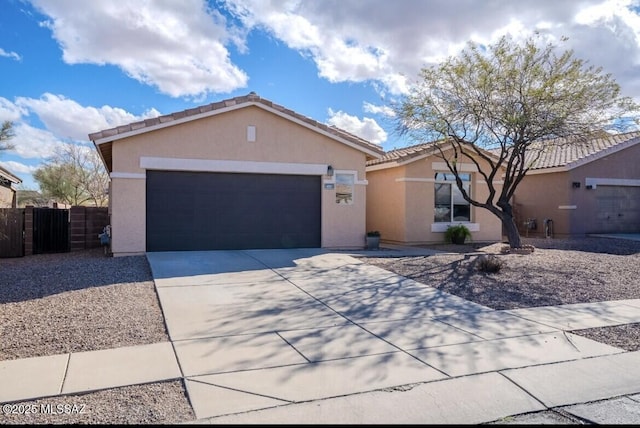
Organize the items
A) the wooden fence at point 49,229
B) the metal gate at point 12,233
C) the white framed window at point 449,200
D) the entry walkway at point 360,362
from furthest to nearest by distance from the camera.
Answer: the white framed window at point 449,200 < the wooden fence at point 49,229 < the metal gate at point 12,233 < the entry walkway at point 360,362

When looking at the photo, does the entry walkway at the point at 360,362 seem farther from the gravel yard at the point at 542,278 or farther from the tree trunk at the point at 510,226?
the tree trunk at the point at 510,226

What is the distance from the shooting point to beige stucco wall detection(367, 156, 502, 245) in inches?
676

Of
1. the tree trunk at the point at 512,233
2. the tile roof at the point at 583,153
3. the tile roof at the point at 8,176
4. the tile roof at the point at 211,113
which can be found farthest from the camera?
the tile roof at the point at 8,176

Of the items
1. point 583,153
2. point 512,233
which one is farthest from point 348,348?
point 583,153

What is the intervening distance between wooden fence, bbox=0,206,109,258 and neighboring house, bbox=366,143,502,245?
1006cm

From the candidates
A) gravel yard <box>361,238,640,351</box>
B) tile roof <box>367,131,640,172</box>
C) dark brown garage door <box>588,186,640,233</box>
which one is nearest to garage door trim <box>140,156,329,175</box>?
gravel yard <box>361,238,640,351</box>

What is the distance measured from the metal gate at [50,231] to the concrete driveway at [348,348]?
7.42 m

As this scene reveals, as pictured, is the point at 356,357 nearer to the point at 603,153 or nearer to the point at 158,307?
the point at 158,307

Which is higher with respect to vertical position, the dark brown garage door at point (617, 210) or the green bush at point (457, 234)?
the dark brown garage door at point (617, 210)

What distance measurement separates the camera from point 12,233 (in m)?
14.3

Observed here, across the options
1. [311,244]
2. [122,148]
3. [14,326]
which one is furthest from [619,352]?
[122,148]

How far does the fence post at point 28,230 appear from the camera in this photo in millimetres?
14812

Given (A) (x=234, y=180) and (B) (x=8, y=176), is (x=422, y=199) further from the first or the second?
(B) (x=8, y=176)

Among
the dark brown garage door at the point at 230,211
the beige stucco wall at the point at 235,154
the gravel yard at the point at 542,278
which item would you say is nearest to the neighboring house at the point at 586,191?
the gravel yard at the point at 542,278
